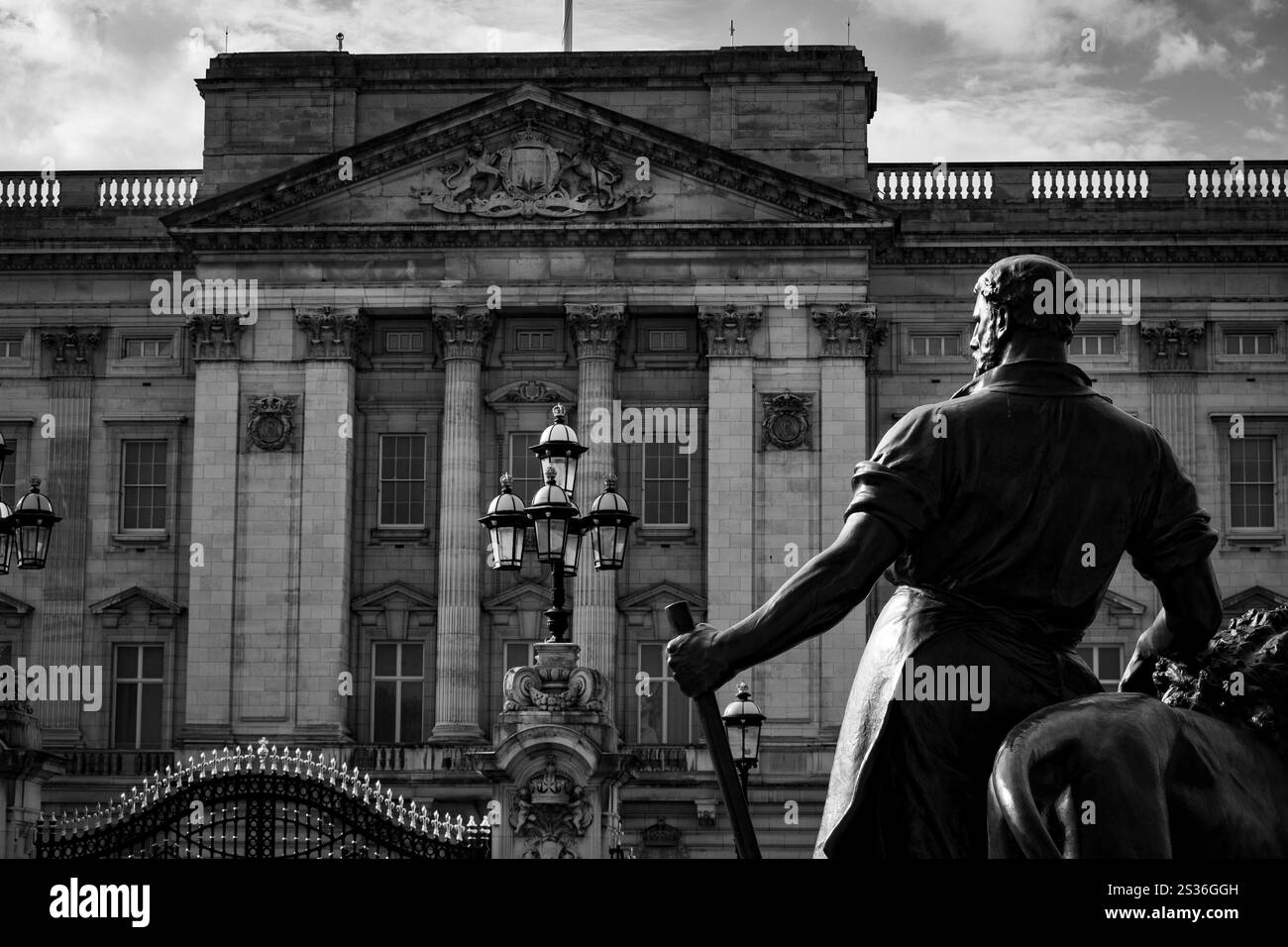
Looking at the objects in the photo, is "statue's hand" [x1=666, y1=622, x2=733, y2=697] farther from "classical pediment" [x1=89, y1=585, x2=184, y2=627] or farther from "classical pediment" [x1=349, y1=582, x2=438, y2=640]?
"classical pediment" [x1=89, y1=585, x2=184, y2=627]

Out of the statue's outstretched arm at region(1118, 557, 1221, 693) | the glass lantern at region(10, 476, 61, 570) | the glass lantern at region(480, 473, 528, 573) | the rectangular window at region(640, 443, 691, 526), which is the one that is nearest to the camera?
the statue's outstretched arm at region(1118, 557, 1221, 693)

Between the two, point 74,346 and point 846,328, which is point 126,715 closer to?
point 74,346

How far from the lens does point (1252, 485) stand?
49.6 metres

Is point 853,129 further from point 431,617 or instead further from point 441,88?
point 431,617

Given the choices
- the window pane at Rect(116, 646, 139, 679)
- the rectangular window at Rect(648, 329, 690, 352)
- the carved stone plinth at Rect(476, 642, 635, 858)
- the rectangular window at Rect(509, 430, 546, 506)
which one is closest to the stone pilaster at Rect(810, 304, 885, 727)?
the rectangular window at Rect(648, 329, 690, 352)

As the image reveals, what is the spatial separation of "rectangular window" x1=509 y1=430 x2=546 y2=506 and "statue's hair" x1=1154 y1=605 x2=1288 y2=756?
42.8 meters

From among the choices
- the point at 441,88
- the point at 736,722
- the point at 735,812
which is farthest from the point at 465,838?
the point at 441,88

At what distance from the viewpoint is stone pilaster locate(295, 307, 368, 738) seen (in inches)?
1870

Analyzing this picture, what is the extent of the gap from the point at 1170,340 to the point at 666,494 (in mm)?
11045

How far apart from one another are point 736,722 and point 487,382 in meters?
25.8

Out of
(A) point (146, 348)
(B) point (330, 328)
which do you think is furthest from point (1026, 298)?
(A) point (146, 348)

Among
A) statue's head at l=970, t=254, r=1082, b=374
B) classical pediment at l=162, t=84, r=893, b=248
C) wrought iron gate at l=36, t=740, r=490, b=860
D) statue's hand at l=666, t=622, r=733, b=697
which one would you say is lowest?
wrought iron gate at l=36, t=740, r=490, b=860

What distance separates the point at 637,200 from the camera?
4934cm

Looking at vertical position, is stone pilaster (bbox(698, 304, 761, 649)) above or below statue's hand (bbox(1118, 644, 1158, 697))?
above
